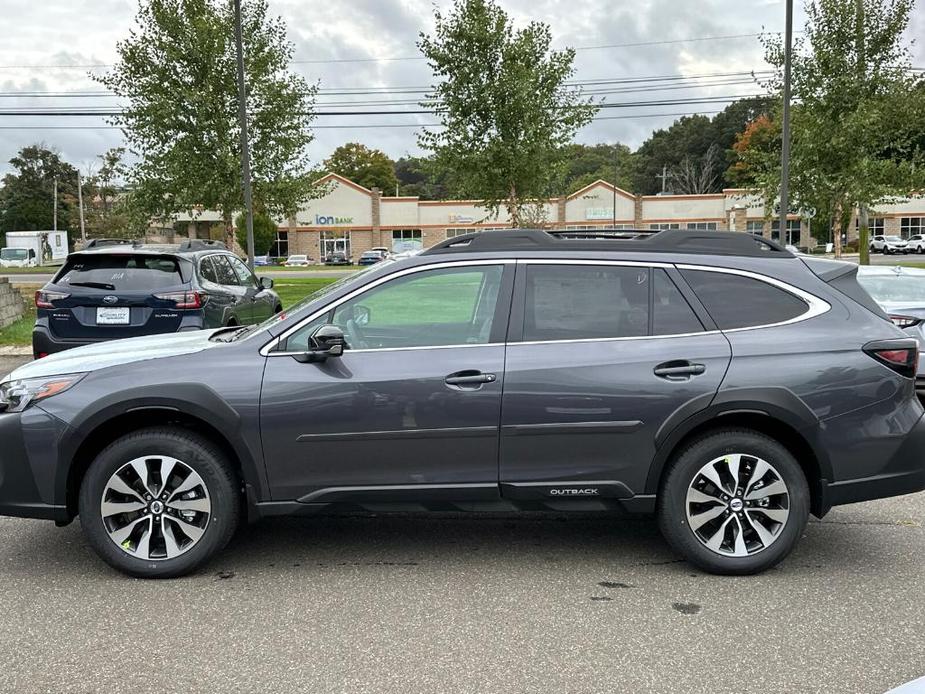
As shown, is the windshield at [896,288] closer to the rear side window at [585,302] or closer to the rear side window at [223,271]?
the rear side window at [585,302]

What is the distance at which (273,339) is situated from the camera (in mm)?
4285

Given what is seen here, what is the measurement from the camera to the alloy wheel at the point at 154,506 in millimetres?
4191

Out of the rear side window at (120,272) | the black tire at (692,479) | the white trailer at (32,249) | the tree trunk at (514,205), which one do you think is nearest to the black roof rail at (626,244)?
the black tire at (692,479)

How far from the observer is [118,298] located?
824 cm

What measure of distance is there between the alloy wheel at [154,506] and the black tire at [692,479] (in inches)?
91.6

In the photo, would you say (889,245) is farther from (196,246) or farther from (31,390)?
(31,390)

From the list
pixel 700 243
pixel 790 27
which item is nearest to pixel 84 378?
pixel 700 243

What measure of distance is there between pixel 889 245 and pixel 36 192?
295 ft

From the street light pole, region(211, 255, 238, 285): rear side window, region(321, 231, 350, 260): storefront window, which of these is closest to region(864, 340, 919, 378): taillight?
region(211, 255, 238, 285): rear side window

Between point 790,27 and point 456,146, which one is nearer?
point 790,27

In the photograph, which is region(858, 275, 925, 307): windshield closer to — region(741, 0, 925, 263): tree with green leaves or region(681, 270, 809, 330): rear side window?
region(681, 270, 809, 330): rear side window

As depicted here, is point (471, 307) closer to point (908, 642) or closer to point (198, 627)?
point (198, 627)

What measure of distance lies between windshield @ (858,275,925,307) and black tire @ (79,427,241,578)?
7081 mm

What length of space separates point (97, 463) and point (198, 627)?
1038 mm
